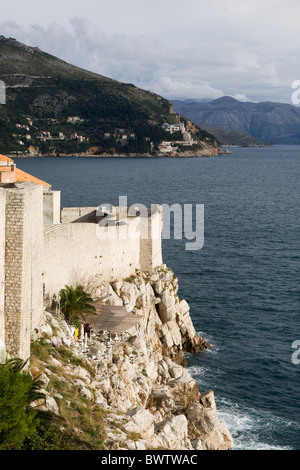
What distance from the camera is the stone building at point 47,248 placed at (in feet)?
43.9

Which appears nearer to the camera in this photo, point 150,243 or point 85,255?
point 85,255

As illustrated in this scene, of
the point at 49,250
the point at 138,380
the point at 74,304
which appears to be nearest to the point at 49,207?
the point at 49,250

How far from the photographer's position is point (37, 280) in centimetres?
1609

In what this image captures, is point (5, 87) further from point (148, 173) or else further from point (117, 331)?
point (117, 331)

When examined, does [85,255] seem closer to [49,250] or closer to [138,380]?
[49,250]

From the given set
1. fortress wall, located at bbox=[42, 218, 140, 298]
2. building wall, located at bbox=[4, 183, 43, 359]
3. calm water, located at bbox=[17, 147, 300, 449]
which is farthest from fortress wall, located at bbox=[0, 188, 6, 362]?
calm water, located at bbox=[17, 147, 300, 449]

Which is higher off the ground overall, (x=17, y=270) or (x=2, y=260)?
(x=2, y=260)

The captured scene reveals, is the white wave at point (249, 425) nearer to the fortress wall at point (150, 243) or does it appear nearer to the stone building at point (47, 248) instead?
the fortress wall at point (150, 243)

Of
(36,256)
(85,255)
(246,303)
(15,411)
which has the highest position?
(36,256)

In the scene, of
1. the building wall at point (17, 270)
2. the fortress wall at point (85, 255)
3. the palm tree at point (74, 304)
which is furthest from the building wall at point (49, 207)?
the building wall at point (17, 270)

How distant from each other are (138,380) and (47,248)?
5507 millimetres

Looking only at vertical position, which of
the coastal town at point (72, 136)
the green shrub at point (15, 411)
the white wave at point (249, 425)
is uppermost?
the coastal town at point (72, 136)

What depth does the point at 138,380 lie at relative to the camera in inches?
755

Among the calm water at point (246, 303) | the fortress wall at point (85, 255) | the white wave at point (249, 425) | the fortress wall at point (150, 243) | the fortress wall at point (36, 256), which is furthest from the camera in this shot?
the fortress wall at point (150, 243)
